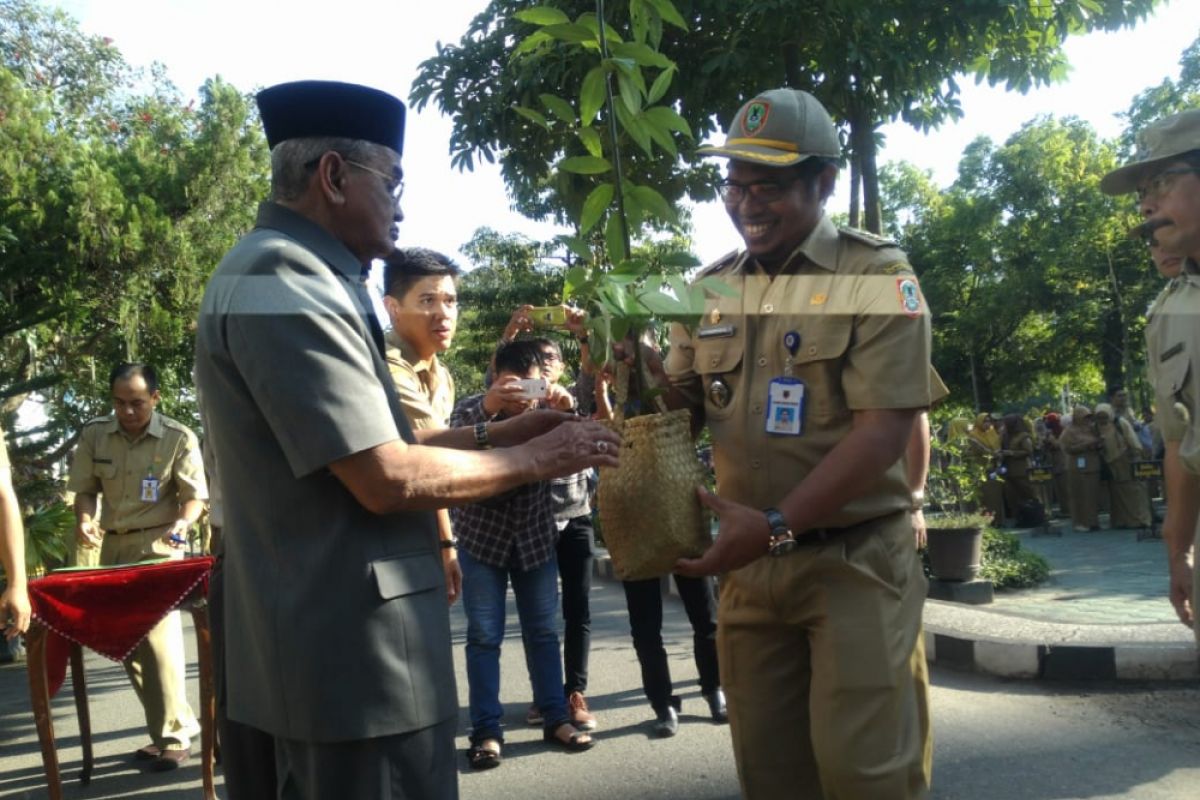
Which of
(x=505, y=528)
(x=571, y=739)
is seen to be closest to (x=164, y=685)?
(x=505, y=528)

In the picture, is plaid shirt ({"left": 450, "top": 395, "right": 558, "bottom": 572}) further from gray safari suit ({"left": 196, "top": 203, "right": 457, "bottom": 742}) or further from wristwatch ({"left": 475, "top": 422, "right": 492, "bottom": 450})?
gray safari suit ({"left": 196, "top": 203, "right": 457, "bottom": 742})

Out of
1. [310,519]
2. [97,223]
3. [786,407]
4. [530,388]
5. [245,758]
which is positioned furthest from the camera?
[97,223]

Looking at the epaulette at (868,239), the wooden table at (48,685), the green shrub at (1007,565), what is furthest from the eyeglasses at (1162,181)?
the green shrub at (1007,565)

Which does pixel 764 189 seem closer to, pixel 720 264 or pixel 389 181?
pixel 720 264

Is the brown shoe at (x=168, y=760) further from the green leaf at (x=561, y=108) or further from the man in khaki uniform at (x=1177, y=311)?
the man in khaki uniform at (x=1177, y=311)

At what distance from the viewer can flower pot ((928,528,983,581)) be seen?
762 centimetres

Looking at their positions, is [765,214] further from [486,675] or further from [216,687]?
[486,675]

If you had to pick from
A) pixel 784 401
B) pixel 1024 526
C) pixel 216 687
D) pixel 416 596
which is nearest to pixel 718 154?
pixel 784 401

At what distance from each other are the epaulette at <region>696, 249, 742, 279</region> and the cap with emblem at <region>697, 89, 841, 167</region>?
14.1 inches

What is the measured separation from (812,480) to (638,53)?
3.11 ft

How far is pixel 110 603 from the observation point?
4.11 m

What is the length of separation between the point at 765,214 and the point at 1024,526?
530 inches

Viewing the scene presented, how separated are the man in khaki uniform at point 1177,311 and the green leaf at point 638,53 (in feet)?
3.68

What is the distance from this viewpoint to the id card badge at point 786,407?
2.34 meters
